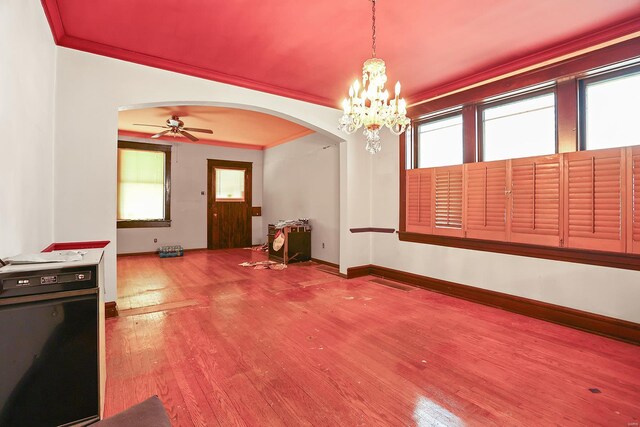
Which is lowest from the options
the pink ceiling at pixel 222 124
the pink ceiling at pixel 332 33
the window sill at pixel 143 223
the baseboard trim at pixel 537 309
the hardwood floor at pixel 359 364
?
the hardwood floor at pixel 359 364

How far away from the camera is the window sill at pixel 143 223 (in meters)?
7.27

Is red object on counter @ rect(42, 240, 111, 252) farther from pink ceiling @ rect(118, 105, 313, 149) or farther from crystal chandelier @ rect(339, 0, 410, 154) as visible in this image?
pink ceiling @ rect(118, 105, 313, 149)

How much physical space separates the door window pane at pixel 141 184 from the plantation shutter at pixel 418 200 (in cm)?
613

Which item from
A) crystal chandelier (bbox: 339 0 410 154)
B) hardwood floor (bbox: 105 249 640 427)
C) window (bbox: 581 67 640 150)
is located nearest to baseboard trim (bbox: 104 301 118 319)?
hardwood floor (bbox: 105 249 640 427)

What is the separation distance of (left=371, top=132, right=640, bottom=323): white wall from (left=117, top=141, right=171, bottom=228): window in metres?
5.37

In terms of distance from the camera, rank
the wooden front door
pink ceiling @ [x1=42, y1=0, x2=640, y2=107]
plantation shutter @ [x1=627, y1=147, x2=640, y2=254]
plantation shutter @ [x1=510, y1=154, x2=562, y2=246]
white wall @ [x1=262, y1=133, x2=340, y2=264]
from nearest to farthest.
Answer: pink ceiling @ [x1=42, y1=0, x2=640, y2=107] → plantation shutter @ [x1=627, y1=147, x2=640, y2=254] → plantation shutter @ [x1=510, y1=154, x2=562, y2=246] → white wall @ [x1=262, y1=133, x2=340, y2=264] → the wooden front door

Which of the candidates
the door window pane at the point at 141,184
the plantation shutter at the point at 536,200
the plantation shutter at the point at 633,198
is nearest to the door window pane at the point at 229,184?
the door window pane at the point at 141,184

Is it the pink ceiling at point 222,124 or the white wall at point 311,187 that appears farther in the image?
the white wall at point 311,187

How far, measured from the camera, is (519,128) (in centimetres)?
375

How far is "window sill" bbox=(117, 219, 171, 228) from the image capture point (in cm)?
727

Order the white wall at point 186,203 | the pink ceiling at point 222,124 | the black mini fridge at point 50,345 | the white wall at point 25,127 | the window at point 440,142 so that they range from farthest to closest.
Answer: the white wall at point 186,203, the pink ceiling at point 222,124, the window at point 440,142, the white wall at point 25,127, the black mini fridge at point 50,345

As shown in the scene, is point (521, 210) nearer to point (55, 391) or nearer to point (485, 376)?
point (485, 376)

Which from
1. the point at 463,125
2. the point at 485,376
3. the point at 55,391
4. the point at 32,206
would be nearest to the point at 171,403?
the point at 55,391

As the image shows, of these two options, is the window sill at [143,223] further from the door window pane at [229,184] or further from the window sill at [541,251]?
the window sill at [541,251]
